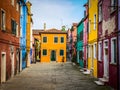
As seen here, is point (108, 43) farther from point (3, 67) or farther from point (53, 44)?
point (53, 44)

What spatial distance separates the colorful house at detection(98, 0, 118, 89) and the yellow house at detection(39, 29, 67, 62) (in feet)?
106

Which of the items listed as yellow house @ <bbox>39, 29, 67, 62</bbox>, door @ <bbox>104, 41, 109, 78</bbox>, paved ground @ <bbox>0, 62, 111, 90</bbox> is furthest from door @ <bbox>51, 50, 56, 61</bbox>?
door @ <bbox>104, 41, 109, 78</bbox>

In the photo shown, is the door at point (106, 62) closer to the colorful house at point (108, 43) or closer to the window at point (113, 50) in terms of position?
the colorful house at point (108, 43)

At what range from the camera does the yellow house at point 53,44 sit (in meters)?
51.4

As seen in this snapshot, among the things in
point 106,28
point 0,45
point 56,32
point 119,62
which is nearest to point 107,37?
point 106,28

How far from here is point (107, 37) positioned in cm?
1616

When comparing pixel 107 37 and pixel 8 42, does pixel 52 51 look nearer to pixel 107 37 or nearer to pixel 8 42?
pixel 8 42

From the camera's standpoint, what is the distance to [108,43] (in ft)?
52.5

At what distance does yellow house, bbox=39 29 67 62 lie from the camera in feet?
169

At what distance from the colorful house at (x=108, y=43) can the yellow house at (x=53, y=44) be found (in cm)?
3228

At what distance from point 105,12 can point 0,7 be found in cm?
664

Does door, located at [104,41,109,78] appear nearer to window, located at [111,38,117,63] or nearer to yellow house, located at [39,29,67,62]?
window, located at [111,38,117,63]

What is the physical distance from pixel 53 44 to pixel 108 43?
3592 cm

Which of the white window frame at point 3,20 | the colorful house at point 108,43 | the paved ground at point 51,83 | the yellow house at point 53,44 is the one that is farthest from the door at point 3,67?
the yellow house at point 53,44
